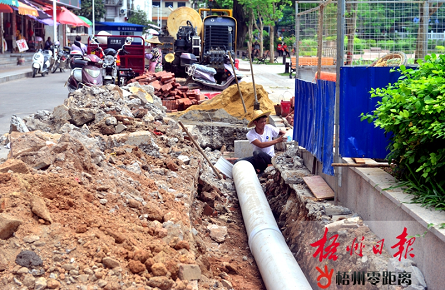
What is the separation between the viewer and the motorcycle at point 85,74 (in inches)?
500

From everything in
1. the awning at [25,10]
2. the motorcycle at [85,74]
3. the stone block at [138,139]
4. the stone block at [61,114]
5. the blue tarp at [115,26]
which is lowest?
the stone block at [138,139]

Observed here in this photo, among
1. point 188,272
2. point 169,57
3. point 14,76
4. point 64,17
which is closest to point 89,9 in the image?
point 64,17

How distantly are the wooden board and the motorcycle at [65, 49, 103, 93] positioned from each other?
Answer: 7707mm

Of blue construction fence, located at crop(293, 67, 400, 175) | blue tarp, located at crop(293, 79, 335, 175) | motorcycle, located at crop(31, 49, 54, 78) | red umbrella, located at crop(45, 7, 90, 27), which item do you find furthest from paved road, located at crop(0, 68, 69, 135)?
red umbrella, located at crop(45, 7, 90, 27)

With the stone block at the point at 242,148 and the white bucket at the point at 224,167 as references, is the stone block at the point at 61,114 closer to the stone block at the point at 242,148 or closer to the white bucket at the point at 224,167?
the white bucket at the point at 224,167

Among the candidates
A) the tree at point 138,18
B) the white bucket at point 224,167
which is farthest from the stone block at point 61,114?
the tree at point 138,18

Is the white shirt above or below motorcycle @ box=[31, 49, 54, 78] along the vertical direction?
below

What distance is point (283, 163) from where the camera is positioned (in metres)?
7.89

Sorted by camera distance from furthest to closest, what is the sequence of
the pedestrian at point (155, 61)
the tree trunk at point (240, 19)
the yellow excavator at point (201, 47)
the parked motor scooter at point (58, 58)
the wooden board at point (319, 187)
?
1. the tree trunk at point (240, 19)
2. the parked motor scooter at point (58, 58)
3. the pedestrian at point (155, 61)
4. the yellow excavator at point (201, 47)
5. the wooden board at point (319, 187)

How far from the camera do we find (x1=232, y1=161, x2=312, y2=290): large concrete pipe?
470 cm

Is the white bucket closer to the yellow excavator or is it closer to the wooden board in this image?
the wooden board

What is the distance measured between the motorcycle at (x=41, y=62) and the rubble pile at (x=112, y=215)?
16264mm

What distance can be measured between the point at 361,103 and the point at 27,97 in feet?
42.5

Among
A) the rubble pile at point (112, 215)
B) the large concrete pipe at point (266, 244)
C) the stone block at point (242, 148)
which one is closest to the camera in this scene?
the rubble pile at point (112, 215)
